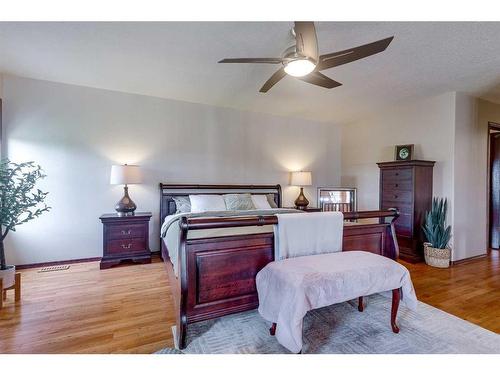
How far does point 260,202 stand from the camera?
14.4ft

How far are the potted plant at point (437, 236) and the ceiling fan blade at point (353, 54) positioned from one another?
295cm

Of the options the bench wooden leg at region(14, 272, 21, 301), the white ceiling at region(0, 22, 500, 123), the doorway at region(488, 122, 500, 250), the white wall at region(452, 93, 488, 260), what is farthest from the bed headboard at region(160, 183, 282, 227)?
the doorway at region(488, 122, 500, 250)

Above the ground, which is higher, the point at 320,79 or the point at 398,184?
the point at 320,79

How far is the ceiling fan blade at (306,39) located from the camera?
5.89ft

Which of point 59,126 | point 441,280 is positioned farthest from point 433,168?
point 59,126

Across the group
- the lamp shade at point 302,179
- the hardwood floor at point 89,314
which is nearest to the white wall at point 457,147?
the lamp shade at point 302,179

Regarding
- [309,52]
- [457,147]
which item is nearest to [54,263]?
[309,52]

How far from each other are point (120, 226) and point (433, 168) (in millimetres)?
4996

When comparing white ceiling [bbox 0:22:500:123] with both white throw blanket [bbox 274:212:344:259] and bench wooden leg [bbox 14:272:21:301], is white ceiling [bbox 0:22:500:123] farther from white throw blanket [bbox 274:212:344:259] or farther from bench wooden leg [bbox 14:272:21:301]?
bench wooden leg [bbox 14:272:21:301]

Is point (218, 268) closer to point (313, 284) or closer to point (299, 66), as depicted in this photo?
point (313, 284)

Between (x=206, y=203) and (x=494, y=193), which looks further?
(x=494, y=193)

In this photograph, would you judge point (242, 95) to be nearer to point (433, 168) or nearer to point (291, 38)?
point (291, 38)

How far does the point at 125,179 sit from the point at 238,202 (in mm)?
1754
